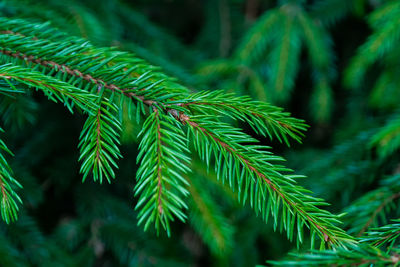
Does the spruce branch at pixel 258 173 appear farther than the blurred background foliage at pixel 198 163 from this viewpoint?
No

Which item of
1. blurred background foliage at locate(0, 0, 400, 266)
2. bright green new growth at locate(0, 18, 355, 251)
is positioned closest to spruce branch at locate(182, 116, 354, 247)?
bright green new growth at locate(0, 18, 355, 251)

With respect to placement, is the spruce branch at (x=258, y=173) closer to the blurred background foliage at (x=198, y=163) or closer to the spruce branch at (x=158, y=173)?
the spruce branch at (x=158, y=173)

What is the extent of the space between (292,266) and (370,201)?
0.42 meters

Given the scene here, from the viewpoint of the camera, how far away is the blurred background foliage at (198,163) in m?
1.05

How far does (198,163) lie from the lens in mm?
1205

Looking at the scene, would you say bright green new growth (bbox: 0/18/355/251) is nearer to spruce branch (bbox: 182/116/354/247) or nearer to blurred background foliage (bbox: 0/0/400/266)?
spruce branch (bbox: 182/116/354/247)

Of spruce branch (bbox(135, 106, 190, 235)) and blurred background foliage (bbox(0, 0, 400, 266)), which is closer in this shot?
spruce branch (bbox(135, 106, 190, 235))

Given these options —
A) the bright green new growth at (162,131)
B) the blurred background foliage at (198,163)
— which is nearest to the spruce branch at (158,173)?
the bright green new growth at (162,131)

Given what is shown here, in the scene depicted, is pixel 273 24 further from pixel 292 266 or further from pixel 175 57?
pixel 292 266

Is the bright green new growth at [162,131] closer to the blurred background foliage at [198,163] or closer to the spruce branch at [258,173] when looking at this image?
the spruce branch at [258,173]

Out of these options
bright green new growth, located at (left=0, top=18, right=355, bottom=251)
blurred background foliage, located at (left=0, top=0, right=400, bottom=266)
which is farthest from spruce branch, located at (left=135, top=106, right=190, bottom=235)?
blurred background foliage, located at (left=0, top=0, right=400, bottom=266)

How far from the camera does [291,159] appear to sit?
155 cm

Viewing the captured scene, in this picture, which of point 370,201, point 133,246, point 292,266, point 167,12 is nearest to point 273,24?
point 167,12

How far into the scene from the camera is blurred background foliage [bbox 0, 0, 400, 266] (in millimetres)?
1054
